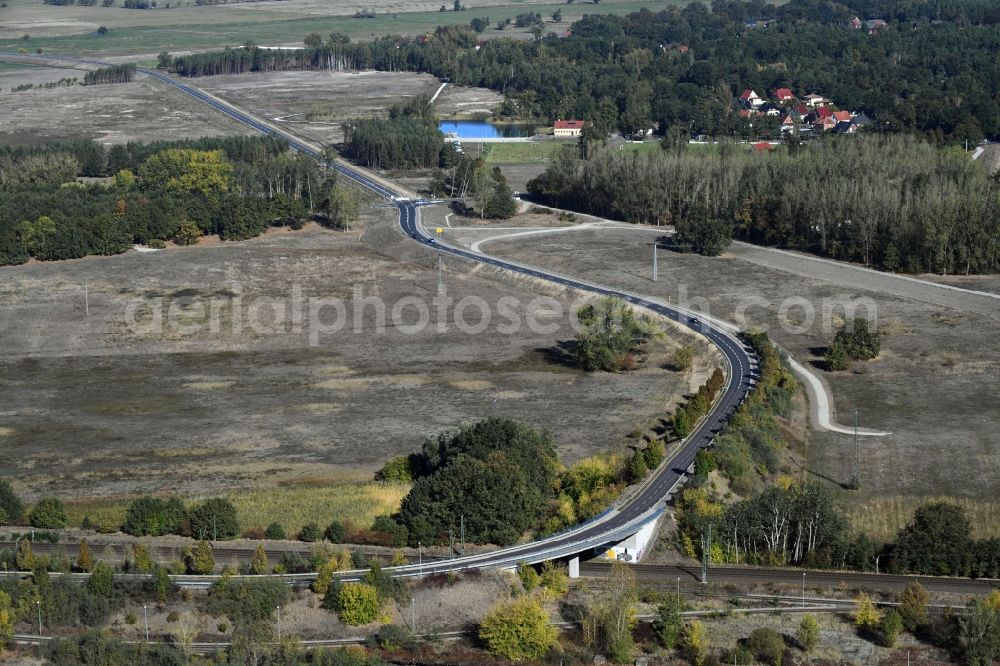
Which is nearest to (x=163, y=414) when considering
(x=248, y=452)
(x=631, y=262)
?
(x=248, y=452)

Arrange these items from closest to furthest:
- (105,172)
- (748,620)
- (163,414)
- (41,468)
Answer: (748,620)
(41,468)
(163,414)
(105,172)

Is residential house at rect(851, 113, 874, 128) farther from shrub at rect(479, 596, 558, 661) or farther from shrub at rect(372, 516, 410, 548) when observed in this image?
shrub at rect(479, 596, 558, 661)

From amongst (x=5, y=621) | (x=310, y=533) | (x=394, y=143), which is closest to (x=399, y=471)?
(x=310, y=533)

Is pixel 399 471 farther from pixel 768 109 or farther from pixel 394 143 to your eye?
pixel 768 109

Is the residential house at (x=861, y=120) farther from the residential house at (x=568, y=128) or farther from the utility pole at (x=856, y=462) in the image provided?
the utility pole at (x=856, y=462)

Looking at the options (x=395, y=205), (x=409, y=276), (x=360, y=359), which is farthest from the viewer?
(x=395, y=205)

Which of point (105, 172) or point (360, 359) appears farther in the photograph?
point (105, 172)

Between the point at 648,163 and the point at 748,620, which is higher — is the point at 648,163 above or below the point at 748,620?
above

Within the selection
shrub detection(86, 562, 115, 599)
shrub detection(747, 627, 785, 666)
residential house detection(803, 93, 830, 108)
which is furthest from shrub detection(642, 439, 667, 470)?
residential house detection(803, 93, 830, 108)

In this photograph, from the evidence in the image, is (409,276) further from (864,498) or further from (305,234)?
(864,498)
